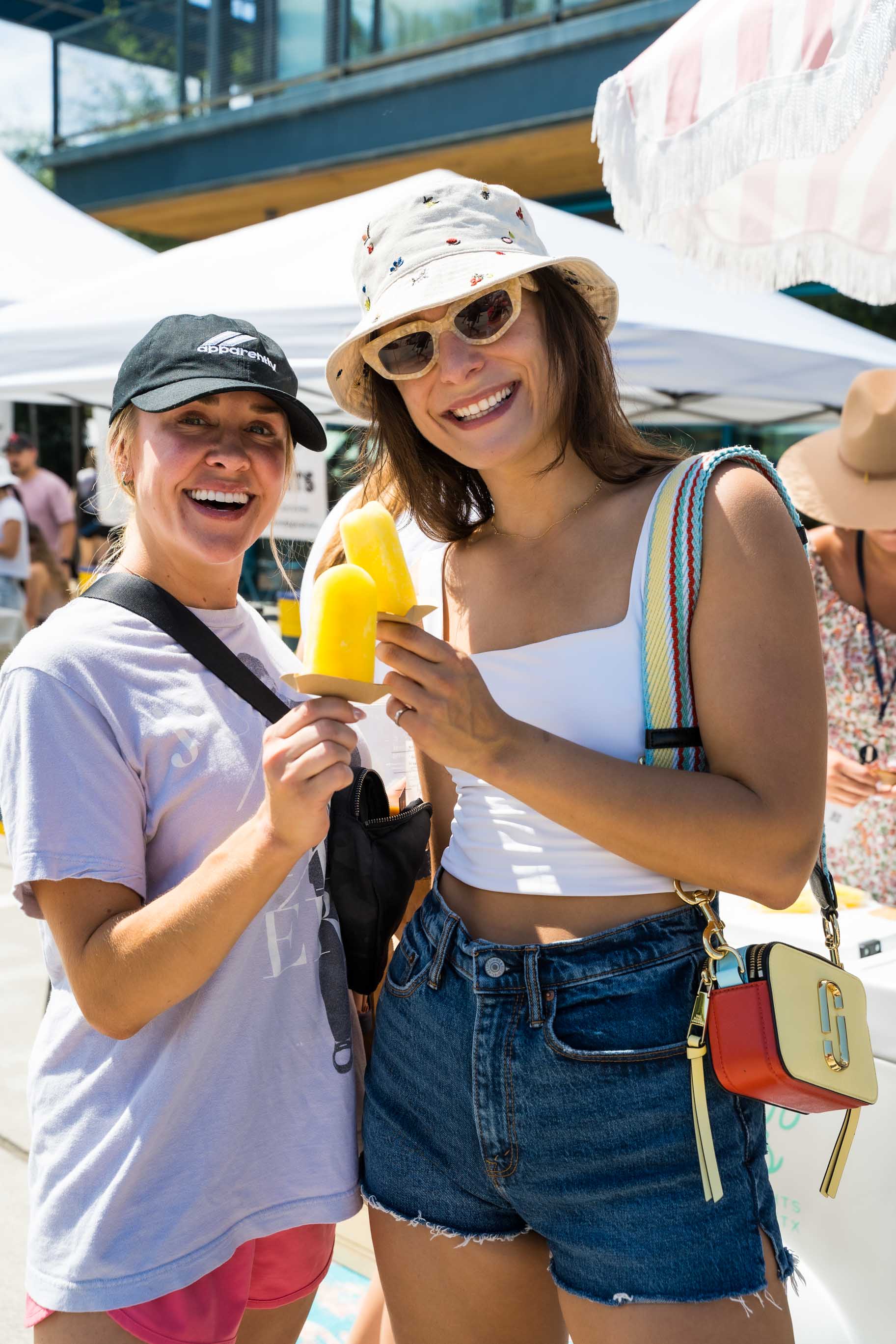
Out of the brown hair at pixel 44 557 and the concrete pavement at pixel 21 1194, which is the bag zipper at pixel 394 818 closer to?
the concrete pavement at pixel 21 1194

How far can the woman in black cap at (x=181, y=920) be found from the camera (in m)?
1.51

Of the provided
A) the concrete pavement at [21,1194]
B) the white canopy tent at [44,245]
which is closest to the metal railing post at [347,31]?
the white canopy tent at [44,245]

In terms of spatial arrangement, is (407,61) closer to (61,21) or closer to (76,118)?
(76,118)

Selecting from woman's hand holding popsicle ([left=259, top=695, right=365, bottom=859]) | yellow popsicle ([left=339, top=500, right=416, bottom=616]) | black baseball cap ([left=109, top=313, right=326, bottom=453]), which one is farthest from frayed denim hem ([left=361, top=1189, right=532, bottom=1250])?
black baseball cap ([left=109, top=313, right=326, bottom=453])

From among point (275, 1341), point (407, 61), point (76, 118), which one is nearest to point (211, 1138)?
point (275, 1341)

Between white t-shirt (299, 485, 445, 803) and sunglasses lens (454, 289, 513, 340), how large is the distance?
1.17ft

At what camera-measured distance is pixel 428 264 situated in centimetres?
172

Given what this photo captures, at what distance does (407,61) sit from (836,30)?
37.7 feet

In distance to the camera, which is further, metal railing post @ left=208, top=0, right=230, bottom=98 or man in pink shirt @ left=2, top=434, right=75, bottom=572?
metal railing post @ left=208, top=0, right=230, bottom=98

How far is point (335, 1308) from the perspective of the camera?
3150 millimetres

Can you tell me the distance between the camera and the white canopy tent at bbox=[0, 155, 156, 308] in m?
8.02

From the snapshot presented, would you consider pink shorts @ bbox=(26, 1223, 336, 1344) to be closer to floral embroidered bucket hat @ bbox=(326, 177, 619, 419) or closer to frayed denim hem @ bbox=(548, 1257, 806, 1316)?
frayed denim hem @ bbox=(548, 1257, 806, 1316)

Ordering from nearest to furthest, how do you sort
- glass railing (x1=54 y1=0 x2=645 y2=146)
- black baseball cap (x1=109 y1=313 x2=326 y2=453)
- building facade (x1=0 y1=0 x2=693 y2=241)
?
black baseball cap (x1=109 y1=313 x2=326 y2=453) → building facade (x1=0 y1=0 x2=693 y2=241) → glass railing (x1=54 y1=0 x2=645 y2=146)

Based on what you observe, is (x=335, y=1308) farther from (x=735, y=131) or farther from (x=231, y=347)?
(x=735, y=131)
